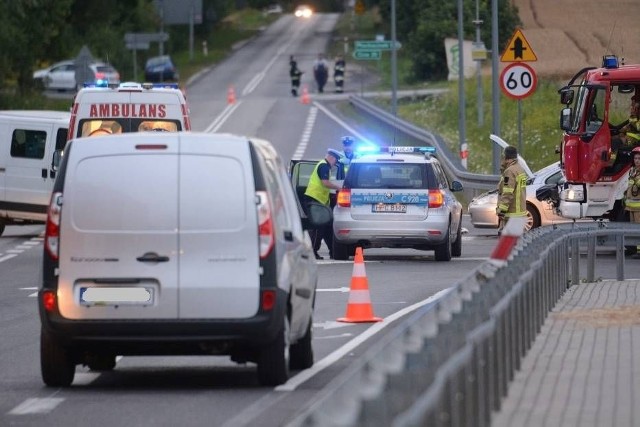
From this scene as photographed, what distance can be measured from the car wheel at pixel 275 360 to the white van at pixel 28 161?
21163mm

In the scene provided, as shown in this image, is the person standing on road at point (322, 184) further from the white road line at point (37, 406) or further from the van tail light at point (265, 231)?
the white road line at point (37, 406)

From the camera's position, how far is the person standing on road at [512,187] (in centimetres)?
2702

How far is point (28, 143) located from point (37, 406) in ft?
75.0

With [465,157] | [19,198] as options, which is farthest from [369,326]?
[465,157]

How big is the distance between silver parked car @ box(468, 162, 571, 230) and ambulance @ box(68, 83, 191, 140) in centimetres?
650

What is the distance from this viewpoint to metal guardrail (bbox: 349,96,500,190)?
39344 millimetres

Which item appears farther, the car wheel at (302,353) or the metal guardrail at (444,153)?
the metal guardrail at (444,153)

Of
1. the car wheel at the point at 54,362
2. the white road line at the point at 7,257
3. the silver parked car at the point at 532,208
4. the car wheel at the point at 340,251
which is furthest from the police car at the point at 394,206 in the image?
the car wheel at the point at 54,362

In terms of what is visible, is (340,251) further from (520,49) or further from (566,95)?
(520,49)

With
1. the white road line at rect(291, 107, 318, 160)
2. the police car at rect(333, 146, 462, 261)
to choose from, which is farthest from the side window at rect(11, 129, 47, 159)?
the white road line at rect(291, 107, 318, 160)

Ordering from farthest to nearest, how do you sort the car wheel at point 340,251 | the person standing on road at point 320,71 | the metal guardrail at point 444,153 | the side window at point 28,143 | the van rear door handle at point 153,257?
1. the person standing on road at point 320,71
2. the metal guardrail at point 444,153
3. the side window at point 28,143
4. the car wheel at point 340,251
5. the van rear door handle at point 153,257

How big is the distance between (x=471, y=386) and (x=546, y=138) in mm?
42841

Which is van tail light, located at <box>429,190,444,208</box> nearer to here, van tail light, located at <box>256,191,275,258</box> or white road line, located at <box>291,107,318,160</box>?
van tail light, located at <box>256,191,275,258</box>

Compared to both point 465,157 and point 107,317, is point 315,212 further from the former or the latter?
point 465,157
